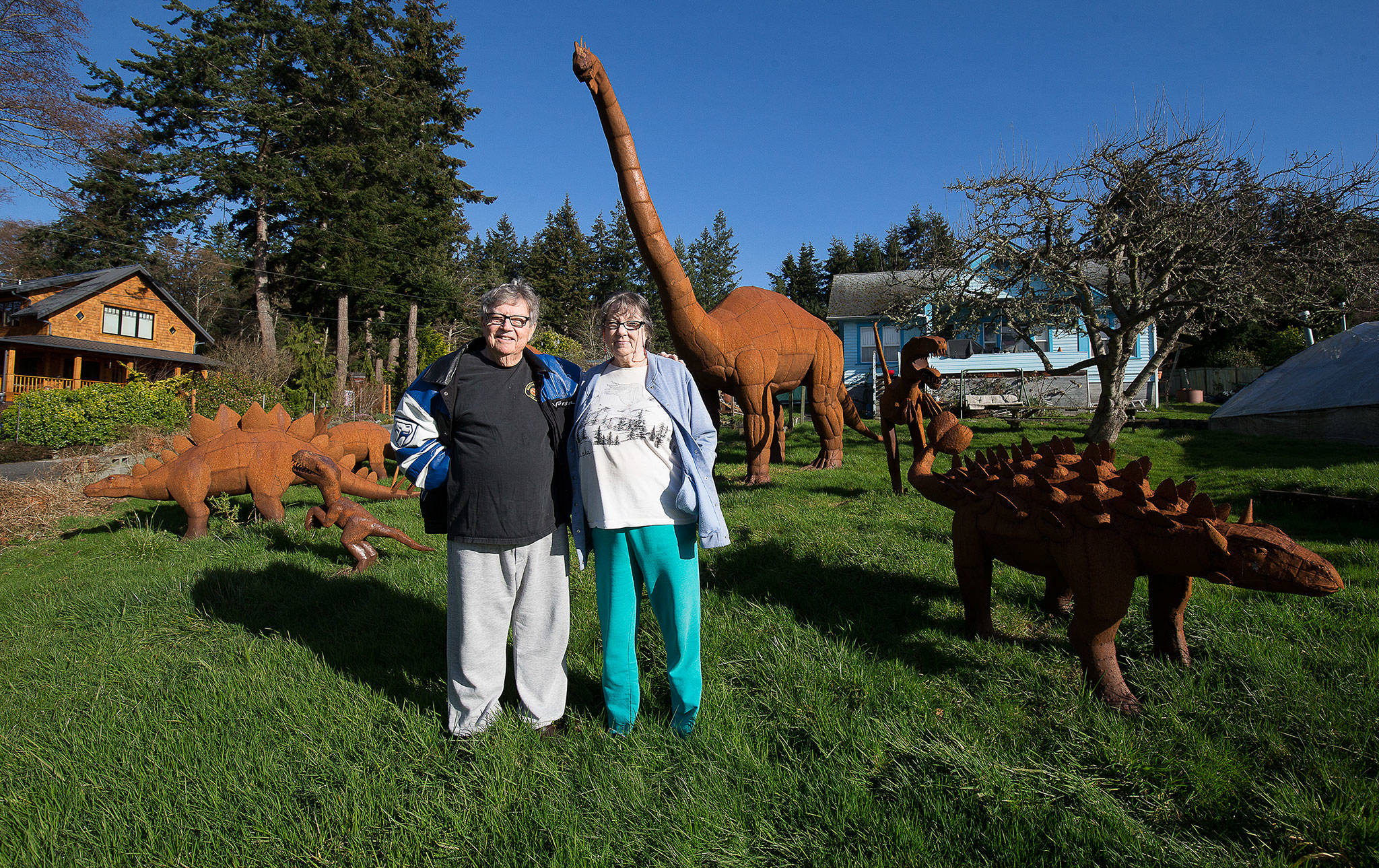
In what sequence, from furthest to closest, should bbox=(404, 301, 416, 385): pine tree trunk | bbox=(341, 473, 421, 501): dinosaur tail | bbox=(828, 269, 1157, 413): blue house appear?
bbox=(404, 301, 416, 385): pine tree trunk → bbox=(828, 269, 1157, 413): blue house → bbox=(341, 473, 421, 501): dinosaur tail

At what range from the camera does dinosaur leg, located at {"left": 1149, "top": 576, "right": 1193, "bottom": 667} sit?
288 centimetres

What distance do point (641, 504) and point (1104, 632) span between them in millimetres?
1971

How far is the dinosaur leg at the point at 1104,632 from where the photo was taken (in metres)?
2.59

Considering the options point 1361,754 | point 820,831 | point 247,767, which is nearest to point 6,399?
point 247,767

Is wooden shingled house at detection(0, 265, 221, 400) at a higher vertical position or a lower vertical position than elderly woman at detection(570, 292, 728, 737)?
higher

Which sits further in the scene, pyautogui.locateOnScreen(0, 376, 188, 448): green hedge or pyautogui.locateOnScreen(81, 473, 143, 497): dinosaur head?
pyautogui.locateOnScreen(0, 376, 188, 448): green hedge

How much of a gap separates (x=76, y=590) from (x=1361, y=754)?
7.90m

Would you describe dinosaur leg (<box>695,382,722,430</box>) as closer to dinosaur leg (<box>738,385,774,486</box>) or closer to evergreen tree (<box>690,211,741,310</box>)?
dinosaur leg (<box>738,385,774,486</box>)

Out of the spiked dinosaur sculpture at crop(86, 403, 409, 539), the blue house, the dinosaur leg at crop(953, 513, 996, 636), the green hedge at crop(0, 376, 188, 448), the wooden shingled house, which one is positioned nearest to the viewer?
the dinosaur leg at crop(953, 513, 996, 636)

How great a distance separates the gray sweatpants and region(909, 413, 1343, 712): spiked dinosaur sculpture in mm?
2037

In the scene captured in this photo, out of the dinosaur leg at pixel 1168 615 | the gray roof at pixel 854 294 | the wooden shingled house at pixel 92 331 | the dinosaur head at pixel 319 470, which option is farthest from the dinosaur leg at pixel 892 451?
the wooden shingled house at pixel 92 331

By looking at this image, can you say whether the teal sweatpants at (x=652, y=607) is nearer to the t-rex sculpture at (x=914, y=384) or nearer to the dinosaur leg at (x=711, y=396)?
the t-rex sculpture at (x=914, y=384)

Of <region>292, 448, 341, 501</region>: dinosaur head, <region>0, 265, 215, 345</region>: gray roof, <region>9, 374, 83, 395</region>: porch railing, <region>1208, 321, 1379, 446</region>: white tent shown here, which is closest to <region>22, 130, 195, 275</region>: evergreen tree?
<region>0, 265, 215, 345</region>: gray roof

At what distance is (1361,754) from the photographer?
2234 millimetres
